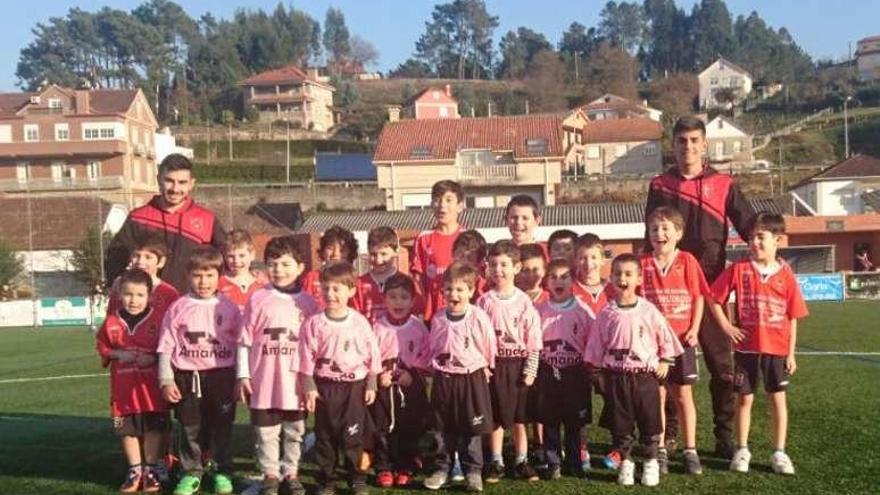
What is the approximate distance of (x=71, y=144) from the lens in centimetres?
5488

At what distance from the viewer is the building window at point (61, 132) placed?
55750 mm

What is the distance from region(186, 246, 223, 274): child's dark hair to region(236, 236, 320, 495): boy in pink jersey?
0.35m

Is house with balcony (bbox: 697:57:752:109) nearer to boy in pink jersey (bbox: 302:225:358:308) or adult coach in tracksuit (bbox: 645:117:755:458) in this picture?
adult coach in tracksuit (bbox: 645:117:755:458)

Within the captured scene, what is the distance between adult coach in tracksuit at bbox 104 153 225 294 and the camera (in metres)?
6.31

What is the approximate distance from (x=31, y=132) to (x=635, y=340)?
5753 cm

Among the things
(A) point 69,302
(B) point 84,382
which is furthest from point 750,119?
(B) point 84,382

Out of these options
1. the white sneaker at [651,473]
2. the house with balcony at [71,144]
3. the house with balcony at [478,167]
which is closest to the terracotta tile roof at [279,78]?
the house with balcony at [71,144]

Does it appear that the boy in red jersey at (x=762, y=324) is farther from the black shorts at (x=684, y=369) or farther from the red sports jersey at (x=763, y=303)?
the black shorts at (x=684, y=369)

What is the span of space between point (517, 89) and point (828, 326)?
287 feet

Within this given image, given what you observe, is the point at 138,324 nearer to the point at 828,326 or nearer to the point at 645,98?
the point at 828,326

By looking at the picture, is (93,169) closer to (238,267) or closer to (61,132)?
(61,132)

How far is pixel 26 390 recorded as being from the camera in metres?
11.3

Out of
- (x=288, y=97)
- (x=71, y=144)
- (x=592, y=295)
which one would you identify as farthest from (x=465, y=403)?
(x=288, y=97)

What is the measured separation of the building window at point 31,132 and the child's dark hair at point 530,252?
55999 millimetres
